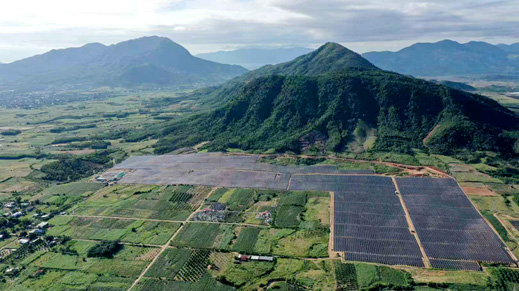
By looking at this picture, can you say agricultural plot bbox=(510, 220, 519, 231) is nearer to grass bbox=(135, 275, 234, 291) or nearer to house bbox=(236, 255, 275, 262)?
house bbox=(236, 255, 275, 262)

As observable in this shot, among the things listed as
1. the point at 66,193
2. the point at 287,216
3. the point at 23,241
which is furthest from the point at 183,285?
the point at 66,193

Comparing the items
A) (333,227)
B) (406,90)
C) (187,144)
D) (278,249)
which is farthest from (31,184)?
(406,90)

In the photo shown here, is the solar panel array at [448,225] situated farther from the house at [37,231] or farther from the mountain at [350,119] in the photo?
the house at [37,231]

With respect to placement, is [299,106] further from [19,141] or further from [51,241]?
[19,141]

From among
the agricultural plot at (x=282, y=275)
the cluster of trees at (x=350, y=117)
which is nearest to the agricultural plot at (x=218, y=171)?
the cluster of trees at (x=350, y=117)

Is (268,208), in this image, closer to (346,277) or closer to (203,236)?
(203,236)

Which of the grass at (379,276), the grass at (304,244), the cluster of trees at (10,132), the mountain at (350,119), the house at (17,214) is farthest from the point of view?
the cluster of trees at (10,132)

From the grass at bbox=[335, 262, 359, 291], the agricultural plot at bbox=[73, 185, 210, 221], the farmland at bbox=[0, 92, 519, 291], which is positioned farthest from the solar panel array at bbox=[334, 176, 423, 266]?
the agricultural plot at bbox=[73, 185, 210, 221]
